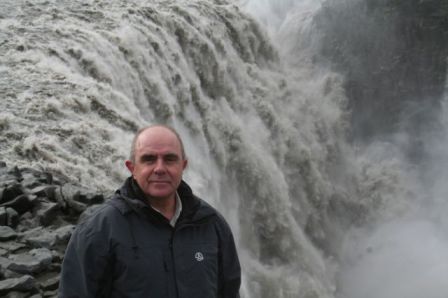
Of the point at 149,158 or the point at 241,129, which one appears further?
the point at 241,129

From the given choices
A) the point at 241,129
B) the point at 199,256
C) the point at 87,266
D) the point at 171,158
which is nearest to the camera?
the point at 87,266

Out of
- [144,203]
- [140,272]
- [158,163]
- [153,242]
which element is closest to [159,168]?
[158,163]

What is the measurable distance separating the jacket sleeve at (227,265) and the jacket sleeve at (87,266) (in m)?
0.52

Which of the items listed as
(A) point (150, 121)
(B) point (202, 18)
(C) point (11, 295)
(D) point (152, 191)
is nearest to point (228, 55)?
(B) point (202, 18)

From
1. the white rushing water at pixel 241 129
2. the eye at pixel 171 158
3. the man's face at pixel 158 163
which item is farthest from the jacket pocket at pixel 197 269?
the white rushing water at pixel 241 129

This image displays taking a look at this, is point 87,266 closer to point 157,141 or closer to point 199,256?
point 199,256

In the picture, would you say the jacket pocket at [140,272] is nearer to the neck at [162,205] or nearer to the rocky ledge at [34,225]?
the neck at [162,205]

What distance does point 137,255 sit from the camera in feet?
7.74

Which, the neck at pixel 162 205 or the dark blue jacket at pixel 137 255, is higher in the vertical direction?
the neck at pixel 162 205

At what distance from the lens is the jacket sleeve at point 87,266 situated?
7.67 ft

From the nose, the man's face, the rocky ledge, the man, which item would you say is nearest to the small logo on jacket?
the man

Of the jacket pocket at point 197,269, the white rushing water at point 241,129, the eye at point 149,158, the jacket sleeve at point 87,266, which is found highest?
the white rushing water at point 241,129

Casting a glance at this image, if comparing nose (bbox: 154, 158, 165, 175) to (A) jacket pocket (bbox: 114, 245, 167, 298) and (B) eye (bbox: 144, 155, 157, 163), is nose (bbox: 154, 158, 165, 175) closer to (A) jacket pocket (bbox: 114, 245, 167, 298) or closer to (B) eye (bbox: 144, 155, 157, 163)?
(B) eye (bbox: 144, 155, 157, 163)

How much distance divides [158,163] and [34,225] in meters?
2.84
